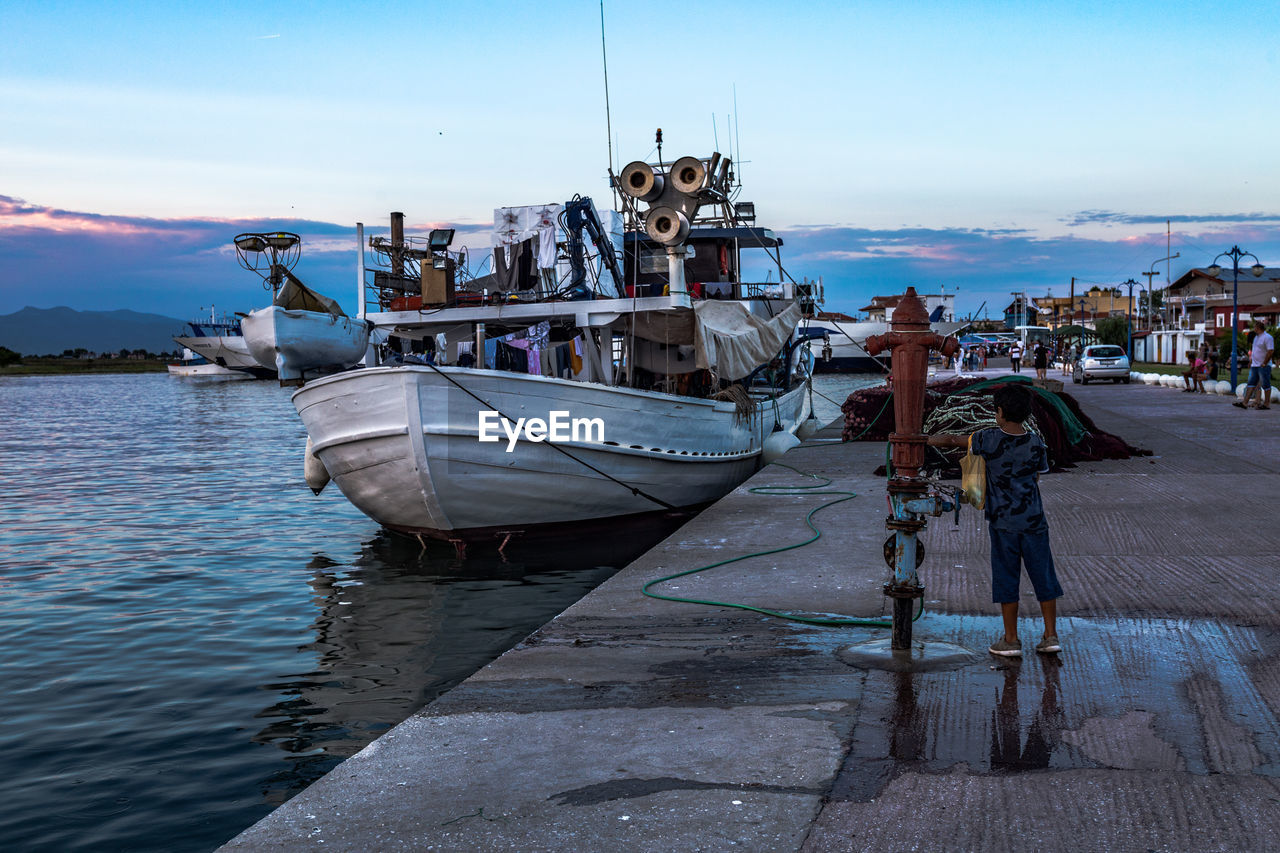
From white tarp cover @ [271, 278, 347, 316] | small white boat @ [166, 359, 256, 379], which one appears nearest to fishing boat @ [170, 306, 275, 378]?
small white boat @ [166, 359, 256, 379]

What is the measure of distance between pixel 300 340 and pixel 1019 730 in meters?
50.1

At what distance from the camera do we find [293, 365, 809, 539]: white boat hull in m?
12.2

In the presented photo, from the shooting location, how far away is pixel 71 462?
28016 millimetres

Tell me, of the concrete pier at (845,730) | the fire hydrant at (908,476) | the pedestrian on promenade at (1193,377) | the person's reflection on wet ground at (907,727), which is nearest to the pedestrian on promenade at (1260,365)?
the pedestrian on promenade at (1193,377)

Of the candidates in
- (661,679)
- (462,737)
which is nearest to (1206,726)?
(661,679)

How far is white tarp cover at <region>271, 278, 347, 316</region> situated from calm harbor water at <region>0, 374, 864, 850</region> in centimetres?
1797

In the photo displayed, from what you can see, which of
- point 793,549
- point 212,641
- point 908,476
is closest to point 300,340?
point 212,641

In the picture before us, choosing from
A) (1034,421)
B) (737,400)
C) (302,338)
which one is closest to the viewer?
(1034,421)

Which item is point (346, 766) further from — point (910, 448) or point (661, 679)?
point (910, 448)

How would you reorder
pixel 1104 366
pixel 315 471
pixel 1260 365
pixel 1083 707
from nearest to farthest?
pixel 1083 707 < pixel 315 471 < pixel 1260 365 < pixel 1104 366

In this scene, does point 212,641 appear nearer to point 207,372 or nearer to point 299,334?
point 299,334

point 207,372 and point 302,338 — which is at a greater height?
point 302,338

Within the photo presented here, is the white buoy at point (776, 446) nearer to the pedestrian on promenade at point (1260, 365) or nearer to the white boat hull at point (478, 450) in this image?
the white boat hull at point (478, 450)

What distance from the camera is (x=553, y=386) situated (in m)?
12.7
